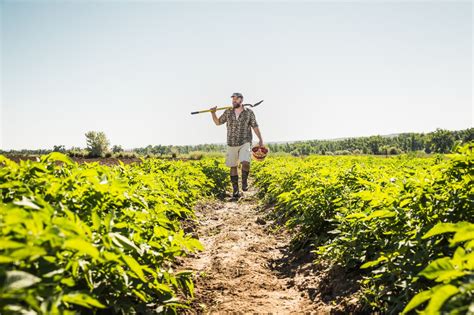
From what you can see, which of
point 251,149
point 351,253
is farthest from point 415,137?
point 351,253

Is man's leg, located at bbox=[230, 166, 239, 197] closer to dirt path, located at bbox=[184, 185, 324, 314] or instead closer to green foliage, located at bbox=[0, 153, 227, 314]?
dirt path, located at bbox=[184, 185, 324, 314]

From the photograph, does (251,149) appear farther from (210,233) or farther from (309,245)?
(309,245)

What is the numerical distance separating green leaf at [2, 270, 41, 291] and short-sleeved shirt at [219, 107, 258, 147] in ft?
28.8

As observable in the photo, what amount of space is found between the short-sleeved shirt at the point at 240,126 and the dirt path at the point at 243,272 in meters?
4.03

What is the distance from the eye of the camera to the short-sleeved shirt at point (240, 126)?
32.4 ft

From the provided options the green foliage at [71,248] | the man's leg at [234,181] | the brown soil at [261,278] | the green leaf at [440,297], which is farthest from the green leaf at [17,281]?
the man's leg at [234,181]

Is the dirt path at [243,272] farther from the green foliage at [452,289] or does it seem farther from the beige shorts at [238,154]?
the beige shorts at [238,154]

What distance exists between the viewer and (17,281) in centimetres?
119

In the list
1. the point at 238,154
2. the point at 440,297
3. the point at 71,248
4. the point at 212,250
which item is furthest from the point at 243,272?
the point at 238,154

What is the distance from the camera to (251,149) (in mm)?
10203

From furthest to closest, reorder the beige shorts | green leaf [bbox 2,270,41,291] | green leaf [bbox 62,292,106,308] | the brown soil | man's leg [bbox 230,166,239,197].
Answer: the beige shorts
man's leg [bbox 230,166,239,197]
the brown soil
green leaf [bbox 62,292,106,308]
green leaf [bbox 2,270,41,291]

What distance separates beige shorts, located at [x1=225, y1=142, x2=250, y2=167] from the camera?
983 centimetres

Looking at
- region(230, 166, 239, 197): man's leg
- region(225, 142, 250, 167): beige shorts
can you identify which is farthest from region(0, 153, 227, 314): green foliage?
region(225, 142, 250, 167): beige shorts

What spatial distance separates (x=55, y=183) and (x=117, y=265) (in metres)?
0.72
